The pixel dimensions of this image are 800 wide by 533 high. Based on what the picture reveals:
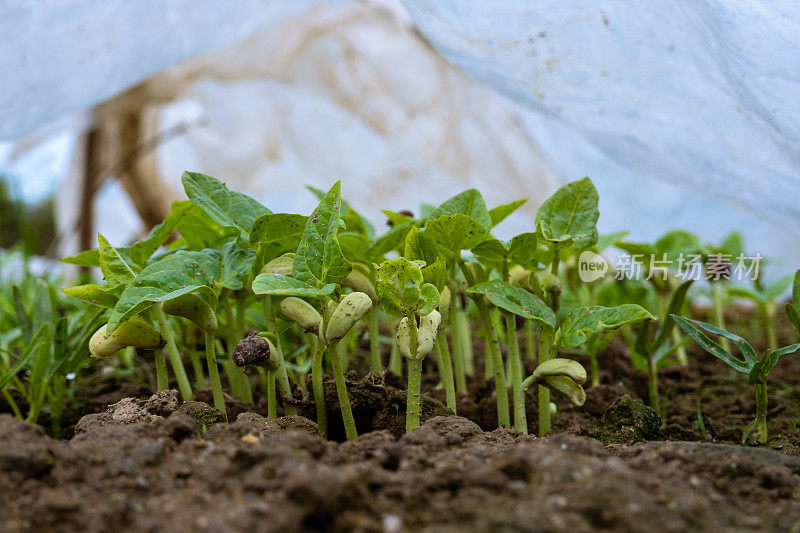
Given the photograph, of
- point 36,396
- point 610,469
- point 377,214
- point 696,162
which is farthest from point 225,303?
point 377,214

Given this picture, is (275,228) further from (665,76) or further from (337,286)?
(665,76)

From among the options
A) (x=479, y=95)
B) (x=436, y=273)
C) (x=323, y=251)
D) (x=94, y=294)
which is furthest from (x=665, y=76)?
(x=479, y=95)

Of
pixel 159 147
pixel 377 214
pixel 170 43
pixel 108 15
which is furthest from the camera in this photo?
pixel 159 147

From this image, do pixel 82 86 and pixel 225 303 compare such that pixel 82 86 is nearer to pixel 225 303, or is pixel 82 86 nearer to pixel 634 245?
pixel 225 303

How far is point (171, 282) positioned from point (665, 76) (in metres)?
0.79

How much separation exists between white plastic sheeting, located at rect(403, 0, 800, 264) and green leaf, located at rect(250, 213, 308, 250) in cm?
49

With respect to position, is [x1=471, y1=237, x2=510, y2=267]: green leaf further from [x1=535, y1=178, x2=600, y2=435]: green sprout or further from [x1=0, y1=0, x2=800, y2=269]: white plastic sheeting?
[x1=0, y1=0, x2=800, y2=269]: white plastic sheeting

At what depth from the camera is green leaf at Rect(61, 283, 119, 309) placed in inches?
31.8

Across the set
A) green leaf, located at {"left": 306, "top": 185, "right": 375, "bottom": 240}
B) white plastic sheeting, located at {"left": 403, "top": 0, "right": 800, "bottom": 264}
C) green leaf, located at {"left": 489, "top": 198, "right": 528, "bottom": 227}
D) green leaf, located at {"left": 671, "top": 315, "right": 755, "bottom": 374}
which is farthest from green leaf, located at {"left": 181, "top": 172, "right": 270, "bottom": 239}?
green leaf, located at {"left": 671, "top": 315, "right": 755, "bottom": 374}

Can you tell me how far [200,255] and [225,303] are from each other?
14cm

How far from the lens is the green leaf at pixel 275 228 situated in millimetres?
790

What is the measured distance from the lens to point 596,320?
77cm

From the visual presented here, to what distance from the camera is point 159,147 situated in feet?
10.1

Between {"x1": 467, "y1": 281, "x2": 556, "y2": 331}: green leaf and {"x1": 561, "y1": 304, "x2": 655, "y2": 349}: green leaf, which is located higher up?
{"x1": 467, "y1": 281, "x2": 556, "y2": 331}: green leaf
